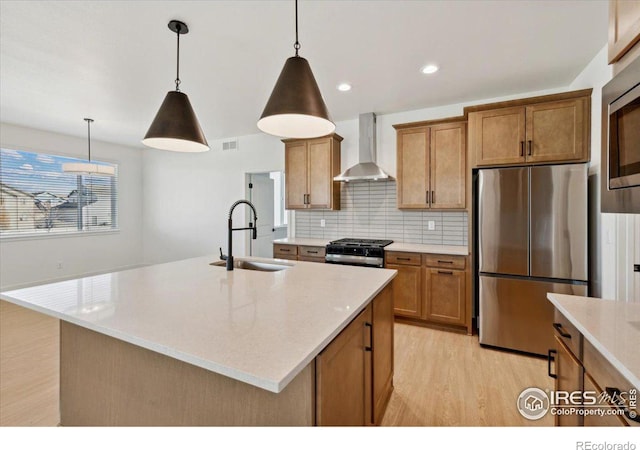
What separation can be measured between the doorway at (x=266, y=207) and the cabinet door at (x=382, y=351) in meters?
3.67

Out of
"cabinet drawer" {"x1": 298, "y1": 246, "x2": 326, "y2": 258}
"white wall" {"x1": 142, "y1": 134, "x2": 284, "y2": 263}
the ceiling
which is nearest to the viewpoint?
the ceiling

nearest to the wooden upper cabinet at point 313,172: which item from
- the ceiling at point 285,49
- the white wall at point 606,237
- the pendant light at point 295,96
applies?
the ceiling at point 285,49

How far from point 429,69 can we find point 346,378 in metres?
2.89

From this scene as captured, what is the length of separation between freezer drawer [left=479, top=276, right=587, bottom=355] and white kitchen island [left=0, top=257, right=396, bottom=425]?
1.58m

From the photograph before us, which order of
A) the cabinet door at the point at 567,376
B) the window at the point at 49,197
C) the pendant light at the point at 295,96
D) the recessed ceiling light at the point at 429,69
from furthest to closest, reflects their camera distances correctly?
the window at the point at 49,197 → the recessed ceiling light at the point at 429,69 → the pendant light at the point at 295,96 → the cabinet door at the point at 567,376

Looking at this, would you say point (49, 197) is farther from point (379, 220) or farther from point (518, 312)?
point (518, 312)

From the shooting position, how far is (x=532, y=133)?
287 cm

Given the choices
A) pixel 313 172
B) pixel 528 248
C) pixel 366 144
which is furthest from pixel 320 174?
pixel 528 248

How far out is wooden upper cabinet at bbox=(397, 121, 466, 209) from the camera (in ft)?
11.4

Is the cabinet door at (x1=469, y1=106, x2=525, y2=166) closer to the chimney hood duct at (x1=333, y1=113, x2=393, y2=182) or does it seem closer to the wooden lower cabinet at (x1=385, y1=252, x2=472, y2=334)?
the wooden lower cabinet at (x1=385, y1=252, x2=472, y2=334)

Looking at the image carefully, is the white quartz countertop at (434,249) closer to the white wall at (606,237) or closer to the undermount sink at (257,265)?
the white wall at (606,237)

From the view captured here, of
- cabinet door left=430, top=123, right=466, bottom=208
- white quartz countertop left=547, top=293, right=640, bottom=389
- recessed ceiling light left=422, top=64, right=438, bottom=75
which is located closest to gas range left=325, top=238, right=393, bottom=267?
cabinet door left=430, top=123, right=466, bottom=208

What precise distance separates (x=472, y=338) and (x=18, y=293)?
3.68 m

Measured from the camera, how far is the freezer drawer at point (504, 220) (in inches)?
110
